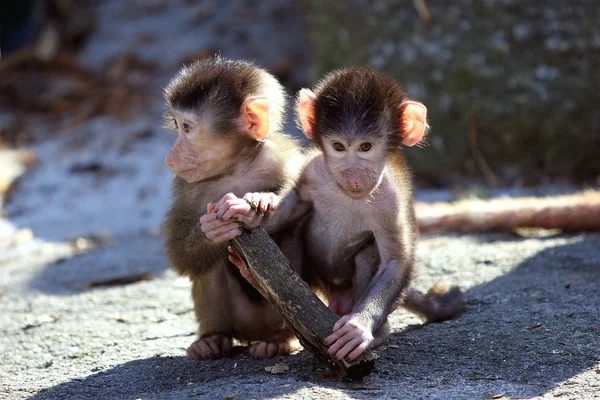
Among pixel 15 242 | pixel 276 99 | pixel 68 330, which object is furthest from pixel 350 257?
pixel 15 242

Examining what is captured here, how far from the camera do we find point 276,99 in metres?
4.25

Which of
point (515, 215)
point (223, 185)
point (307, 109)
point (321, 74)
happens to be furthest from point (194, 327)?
point (321, 74)

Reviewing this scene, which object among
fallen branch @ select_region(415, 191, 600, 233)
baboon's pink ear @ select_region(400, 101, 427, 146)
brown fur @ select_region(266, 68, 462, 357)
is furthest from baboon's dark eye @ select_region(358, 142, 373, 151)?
fallen branch @ select_region(415, 191, 600, 233)

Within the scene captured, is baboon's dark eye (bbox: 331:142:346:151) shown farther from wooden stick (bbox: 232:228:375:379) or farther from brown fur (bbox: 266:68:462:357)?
wooden stick (bbox: 232:228:375:379)

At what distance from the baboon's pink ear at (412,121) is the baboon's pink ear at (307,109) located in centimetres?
39

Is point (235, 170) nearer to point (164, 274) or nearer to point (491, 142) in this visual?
point (164, 274)

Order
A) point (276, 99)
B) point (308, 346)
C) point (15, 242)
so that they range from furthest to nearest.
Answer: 1. point (15, 242)
2. point (276, 99)
3. point (308, 346)

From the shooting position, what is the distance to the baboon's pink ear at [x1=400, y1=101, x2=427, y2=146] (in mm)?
3752

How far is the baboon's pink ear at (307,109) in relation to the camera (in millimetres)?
3797

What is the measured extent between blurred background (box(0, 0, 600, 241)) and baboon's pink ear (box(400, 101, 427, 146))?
14.2 ft

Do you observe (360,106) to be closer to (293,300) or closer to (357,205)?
(357,205)

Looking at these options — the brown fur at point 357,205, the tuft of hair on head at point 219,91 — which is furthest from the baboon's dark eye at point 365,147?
the tuft of hair on head at point 219,91

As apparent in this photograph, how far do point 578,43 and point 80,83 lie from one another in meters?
6.34

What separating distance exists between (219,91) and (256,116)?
0.21m
